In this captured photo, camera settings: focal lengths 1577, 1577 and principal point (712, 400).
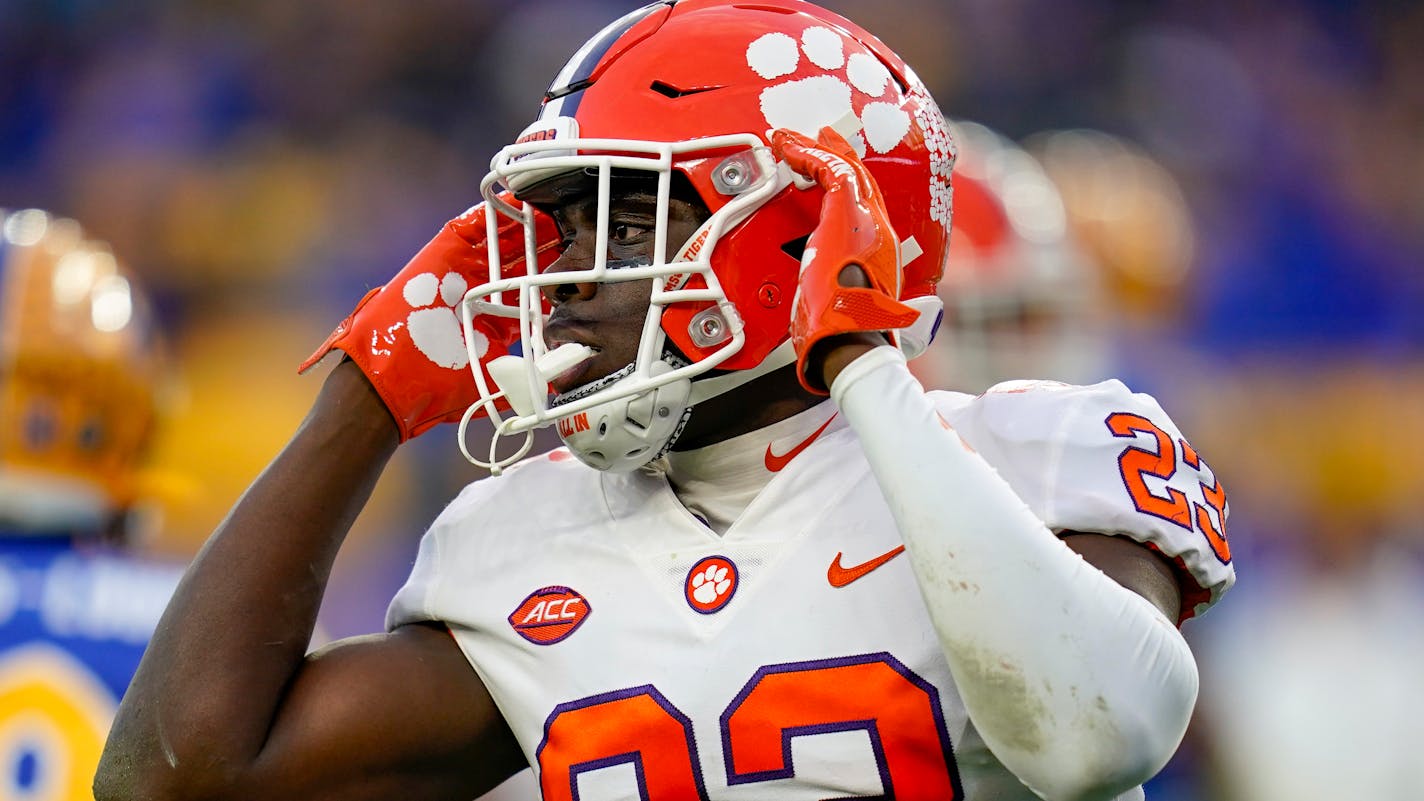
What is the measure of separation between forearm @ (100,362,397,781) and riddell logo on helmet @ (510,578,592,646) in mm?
247

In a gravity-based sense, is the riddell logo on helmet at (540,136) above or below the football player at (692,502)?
above

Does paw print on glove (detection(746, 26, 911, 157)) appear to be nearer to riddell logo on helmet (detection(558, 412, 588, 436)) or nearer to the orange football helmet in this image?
the orange football helmet

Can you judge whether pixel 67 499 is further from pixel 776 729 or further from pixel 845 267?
pixel 845 267

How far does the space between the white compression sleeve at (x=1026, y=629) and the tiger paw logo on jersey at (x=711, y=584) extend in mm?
351

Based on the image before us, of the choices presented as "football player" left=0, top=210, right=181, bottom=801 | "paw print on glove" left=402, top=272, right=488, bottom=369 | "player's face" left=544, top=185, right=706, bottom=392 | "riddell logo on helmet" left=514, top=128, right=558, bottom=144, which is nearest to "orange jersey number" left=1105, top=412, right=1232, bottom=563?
"player's face" left=544, top=185, right=706, bottom=392

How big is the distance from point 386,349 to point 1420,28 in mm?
5314

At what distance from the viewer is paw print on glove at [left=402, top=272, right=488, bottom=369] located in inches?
76.5

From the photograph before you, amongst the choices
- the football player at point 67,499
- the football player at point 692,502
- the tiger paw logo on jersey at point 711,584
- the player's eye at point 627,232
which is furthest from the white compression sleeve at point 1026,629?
the football player at point 67,499

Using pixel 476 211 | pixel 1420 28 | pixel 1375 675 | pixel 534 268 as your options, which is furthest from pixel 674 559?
pixel 1420 28

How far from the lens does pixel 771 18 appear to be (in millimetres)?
1874

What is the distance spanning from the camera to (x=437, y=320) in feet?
6.42

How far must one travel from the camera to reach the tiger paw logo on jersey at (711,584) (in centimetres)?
168

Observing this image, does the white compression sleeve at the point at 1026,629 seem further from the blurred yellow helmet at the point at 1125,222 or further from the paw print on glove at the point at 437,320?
the blurred yellow helmet at the point at 1125,222

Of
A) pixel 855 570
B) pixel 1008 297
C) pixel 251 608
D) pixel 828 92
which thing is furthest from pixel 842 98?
pixel 1008 297
